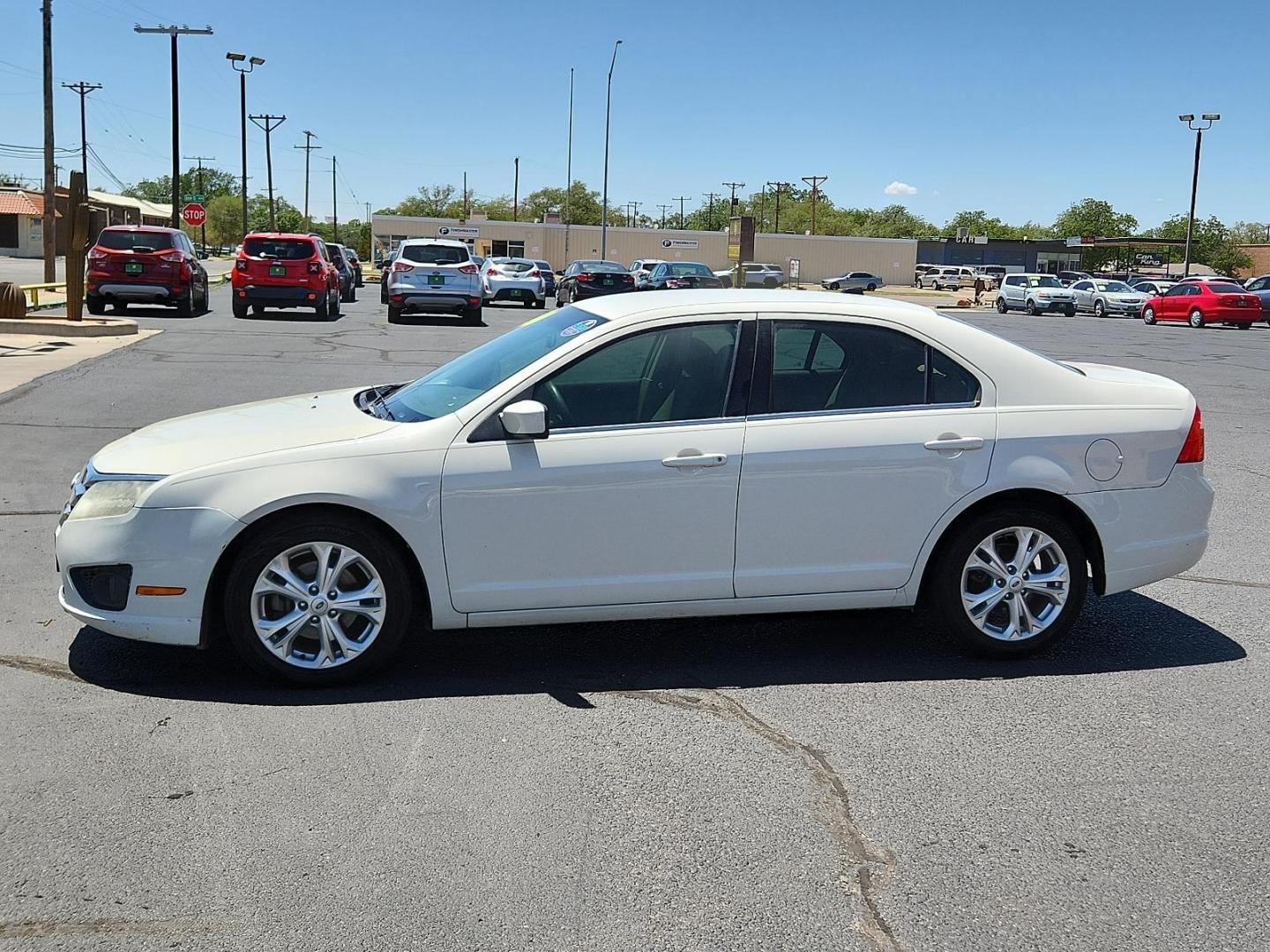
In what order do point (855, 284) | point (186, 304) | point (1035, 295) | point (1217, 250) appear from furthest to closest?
point (1217, 250), point (855, 284), point (1035, 295), point (186, 304)

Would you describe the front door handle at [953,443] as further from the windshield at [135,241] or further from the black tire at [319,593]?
the windshield at [135,241]

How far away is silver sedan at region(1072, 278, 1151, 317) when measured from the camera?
4912 centimetres

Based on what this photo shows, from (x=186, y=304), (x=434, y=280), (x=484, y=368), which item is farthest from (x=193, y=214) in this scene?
(x=484, y=368)

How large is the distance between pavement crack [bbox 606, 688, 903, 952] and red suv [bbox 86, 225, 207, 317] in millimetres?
23103

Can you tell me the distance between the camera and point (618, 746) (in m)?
4.49

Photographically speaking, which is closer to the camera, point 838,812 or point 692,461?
point 838,812

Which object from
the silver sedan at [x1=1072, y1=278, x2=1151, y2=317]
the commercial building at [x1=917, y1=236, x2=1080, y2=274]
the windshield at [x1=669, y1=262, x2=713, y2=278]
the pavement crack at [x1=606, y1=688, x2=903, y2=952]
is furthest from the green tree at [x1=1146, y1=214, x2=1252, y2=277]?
the pavement crack at [x1=606, y1=688, x2=903, y2=952]

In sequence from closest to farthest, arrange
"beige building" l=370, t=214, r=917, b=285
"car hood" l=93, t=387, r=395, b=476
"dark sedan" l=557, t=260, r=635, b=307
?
"car hood" l=93, t=387, r=395, b=476
"dark sedan" l=557, t=260, r=635, b=307
"beige building" l=370, t=214, r=917, b=285

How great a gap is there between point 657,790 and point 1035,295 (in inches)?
1879

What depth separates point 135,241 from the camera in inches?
1019

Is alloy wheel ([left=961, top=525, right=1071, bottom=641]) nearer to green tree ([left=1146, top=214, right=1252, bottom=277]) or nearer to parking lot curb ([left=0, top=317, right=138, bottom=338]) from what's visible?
parking lot curb ([left=0, top=317, right=138, bottom=338])

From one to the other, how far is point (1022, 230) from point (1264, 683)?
608ft

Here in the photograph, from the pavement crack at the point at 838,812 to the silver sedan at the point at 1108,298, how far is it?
47.1 metres

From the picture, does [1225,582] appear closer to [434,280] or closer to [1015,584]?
[1015,584]
